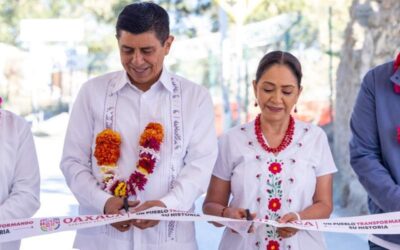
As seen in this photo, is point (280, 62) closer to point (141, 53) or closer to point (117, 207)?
point (141, 53)

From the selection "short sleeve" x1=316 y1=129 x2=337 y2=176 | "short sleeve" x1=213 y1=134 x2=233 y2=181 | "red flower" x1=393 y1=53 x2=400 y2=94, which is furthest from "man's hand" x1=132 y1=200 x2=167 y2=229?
"red flower" x1=393 y1=53 x2=400 y2=94

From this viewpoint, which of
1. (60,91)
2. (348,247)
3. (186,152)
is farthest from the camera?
(60,91)

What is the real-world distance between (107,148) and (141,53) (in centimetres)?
41

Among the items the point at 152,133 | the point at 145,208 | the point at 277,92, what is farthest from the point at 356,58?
the point at 145,208

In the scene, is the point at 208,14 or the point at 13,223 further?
the point at 208,14

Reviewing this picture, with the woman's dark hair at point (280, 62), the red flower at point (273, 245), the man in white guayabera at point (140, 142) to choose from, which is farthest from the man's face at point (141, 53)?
the red flower at point (273, 245)

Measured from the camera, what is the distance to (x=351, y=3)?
326 inches

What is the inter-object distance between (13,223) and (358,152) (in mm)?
1441

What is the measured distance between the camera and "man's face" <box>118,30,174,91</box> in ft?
9.70

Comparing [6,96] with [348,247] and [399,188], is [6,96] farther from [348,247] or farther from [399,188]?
[399,188]

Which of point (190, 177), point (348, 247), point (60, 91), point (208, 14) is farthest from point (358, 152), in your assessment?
point (208, 14)

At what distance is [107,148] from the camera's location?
300 cm

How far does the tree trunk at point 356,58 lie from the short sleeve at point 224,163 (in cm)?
449

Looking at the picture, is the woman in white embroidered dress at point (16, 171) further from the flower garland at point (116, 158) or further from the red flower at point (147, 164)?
the red flower at point (147, 164)
